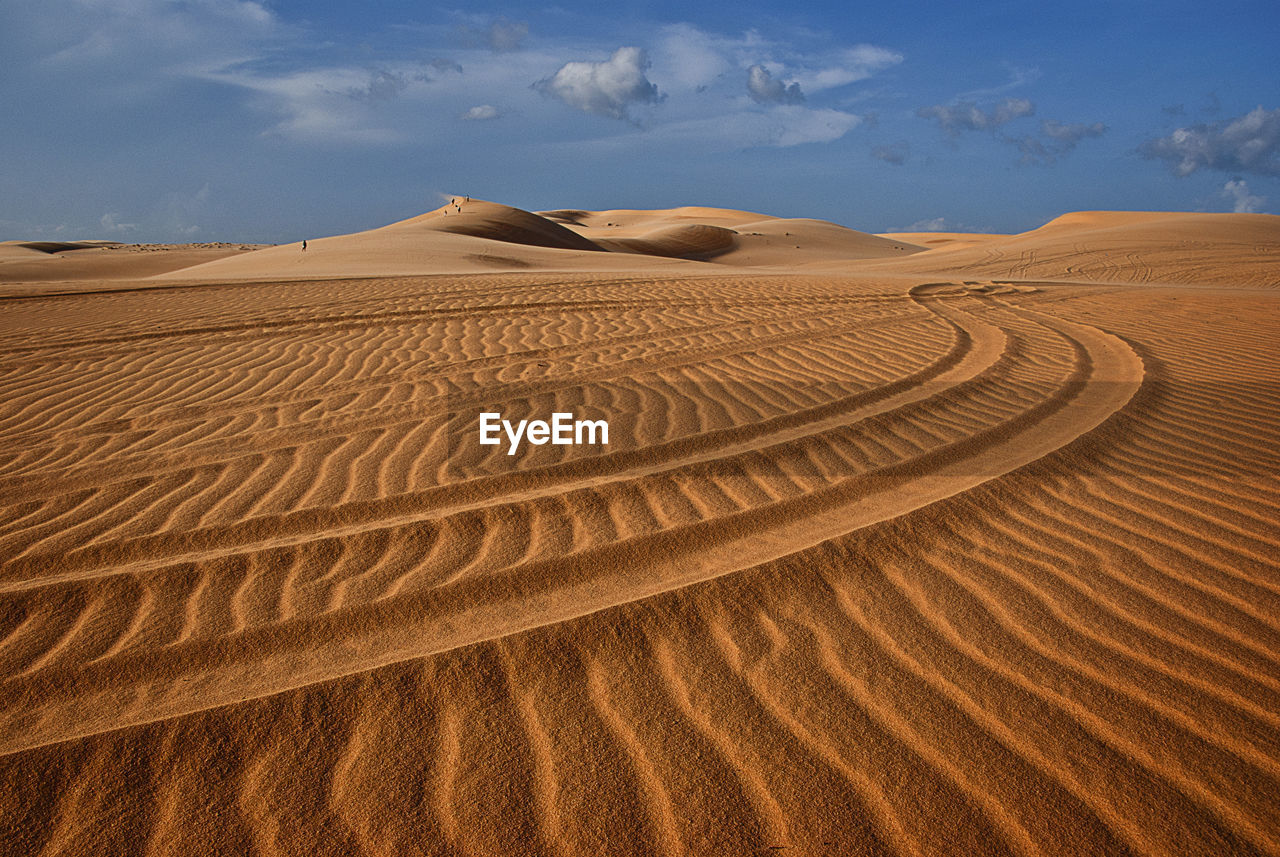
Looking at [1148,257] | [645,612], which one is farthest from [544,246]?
[645,612]

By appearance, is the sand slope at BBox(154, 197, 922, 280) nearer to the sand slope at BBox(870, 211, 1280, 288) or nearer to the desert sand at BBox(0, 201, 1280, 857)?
the sand slope at BBox(870, 211, 1280, 288)

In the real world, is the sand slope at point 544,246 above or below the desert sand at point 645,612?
below

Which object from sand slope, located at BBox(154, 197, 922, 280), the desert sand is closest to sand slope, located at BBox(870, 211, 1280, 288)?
sand slope, located at BBox(154, 197, 922, 280)

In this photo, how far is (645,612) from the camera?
249cm

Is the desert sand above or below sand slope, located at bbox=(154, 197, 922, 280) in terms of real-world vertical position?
above

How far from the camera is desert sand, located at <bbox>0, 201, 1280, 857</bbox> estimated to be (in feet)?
5.74

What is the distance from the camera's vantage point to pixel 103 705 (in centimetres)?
212

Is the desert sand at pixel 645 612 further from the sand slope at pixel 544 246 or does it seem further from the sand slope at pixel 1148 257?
the sand slope at pixel 1148 257

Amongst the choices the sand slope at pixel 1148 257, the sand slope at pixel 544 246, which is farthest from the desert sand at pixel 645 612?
the sand slope at pixel 1148 257

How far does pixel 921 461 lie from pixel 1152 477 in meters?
1.15

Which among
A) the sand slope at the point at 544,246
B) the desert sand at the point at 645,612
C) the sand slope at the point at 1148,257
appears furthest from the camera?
the sand slope at the point at 544,246

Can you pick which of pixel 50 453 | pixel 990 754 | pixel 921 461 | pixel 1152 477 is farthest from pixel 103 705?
pixel 1152 477

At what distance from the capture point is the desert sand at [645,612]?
68.8 inches

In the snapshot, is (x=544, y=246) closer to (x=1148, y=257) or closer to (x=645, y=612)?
(x=1148, y=257)
